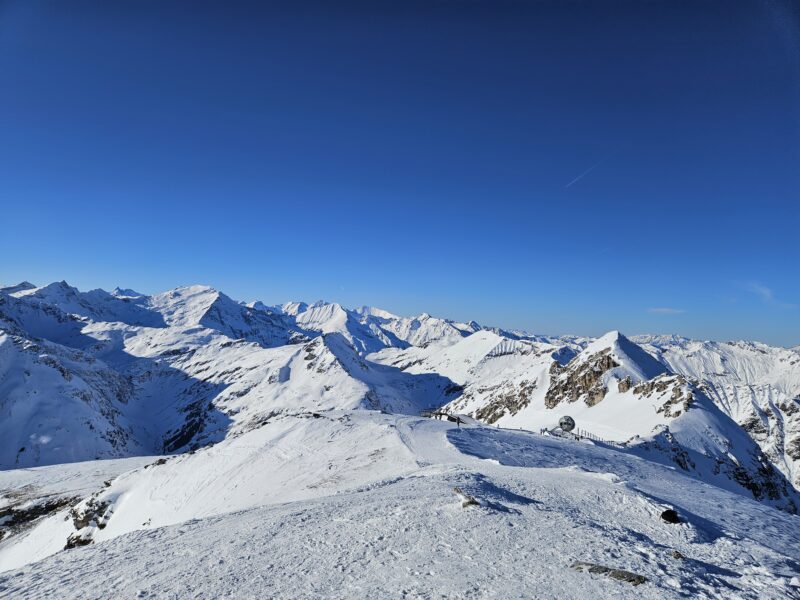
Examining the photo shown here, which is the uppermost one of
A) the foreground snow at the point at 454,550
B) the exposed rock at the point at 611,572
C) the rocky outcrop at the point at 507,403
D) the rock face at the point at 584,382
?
the rock face at the point at 584,382

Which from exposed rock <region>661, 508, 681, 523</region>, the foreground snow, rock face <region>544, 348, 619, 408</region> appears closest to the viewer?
the foreground snow

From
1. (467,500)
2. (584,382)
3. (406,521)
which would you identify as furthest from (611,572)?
(584,382)

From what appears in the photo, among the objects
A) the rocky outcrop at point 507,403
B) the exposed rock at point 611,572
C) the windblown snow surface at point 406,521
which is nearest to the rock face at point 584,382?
the rocky outcrop at point 507,403

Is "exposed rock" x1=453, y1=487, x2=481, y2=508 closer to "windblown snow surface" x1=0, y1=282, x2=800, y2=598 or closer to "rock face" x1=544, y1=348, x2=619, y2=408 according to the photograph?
"windblown snow surface" x1=0, y1=282, x2=800, y2=598

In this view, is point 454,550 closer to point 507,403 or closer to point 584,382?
point 584,382

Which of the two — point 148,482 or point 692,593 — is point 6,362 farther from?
point 692,593

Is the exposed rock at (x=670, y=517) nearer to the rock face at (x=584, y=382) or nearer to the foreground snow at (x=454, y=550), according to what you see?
the foreground snow at (x=454, y=550)

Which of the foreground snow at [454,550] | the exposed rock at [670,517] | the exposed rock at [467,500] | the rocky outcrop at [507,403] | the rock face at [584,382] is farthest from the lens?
the rocky outcrop at [507,403]

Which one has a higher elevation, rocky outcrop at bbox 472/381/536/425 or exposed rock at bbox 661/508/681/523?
exposed rock at bbox 661/508/681/523

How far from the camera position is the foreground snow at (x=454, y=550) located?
9.12 meters

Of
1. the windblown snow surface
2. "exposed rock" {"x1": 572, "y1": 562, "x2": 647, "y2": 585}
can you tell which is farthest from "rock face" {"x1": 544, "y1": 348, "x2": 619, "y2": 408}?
"exposed rock" {"x1": 572, "y1": 562, "x2": 647, "y2": 585}

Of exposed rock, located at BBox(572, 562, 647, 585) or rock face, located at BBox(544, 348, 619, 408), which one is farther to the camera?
rock face, located at BBox(544, 348, 619, 408)

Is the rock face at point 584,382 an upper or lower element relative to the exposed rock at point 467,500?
upper

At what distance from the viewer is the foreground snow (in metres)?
9.12
